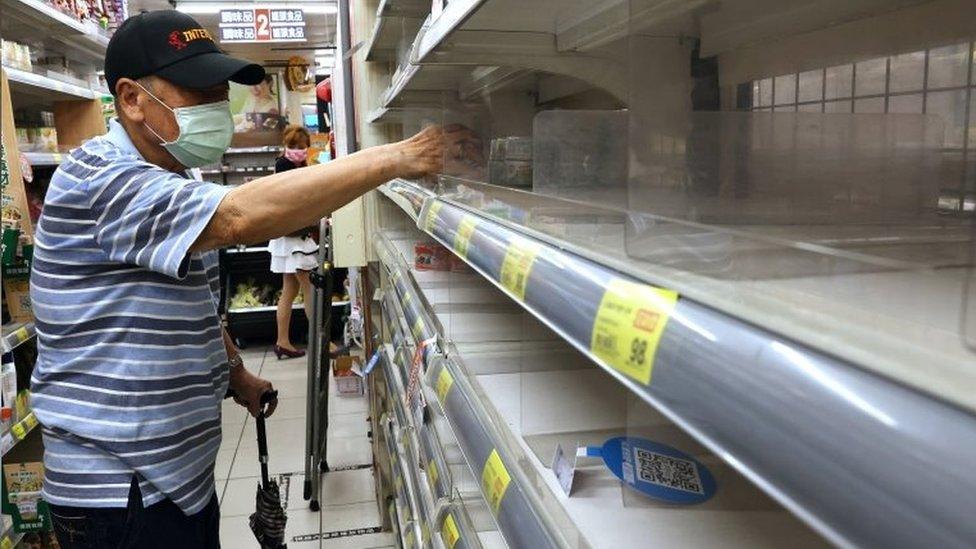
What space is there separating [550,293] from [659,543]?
31 centimetres

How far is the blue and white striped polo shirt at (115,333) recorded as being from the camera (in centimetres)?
146

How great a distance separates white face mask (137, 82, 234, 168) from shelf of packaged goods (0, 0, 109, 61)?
1.66m

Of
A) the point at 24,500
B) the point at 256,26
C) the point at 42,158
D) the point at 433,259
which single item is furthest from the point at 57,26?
the point at 256,26

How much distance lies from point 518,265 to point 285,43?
9.19 m

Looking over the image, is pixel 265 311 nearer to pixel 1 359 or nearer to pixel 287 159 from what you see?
pixel 287 159

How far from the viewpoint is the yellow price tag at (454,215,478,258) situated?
3.43 ft

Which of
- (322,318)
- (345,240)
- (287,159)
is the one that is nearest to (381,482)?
(322,318)

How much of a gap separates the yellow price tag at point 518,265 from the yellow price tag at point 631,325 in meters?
0.19

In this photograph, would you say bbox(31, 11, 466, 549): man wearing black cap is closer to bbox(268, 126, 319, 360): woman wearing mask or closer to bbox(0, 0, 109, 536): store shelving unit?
bbox(0, 0, 109, 536): store shelving unit

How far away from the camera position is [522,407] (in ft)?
3.81

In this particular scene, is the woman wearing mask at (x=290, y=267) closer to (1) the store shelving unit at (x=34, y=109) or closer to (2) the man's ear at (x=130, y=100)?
(1) the store shelving unit at (x=34, y=109)

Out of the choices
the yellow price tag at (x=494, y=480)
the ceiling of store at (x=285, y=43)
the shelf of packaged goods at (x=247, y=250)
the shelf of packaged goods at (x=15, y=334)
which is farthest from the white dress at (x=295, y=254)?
the yellow price tag at (x=494, y=480)

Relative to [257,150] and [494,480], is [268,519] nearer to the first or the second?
[494,480]

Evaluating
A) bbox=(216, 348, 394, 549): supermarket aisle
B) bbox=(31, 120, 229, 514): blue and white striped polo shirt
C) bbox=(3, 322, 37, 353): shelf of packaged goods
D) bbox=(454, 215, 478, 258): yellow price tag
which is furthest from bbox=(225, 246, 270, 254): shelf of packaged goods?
bbox=(454, 215, 478, 258): yellow price tag
